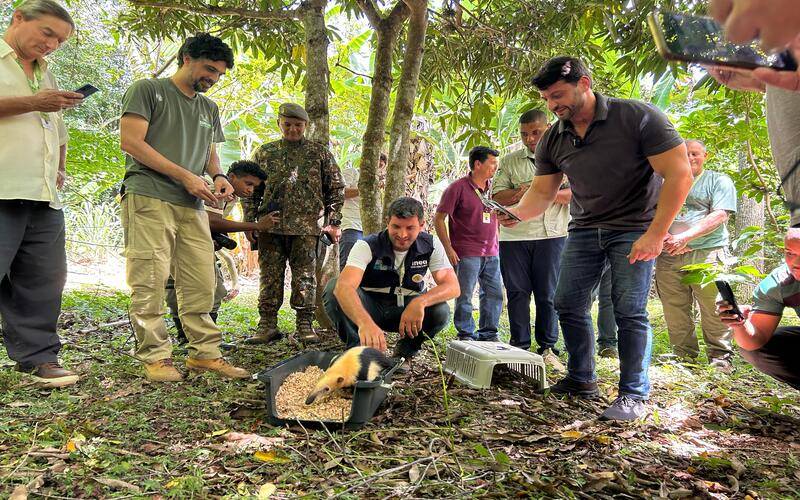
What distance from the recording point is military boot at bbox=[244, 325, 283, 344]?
4156 millimetres

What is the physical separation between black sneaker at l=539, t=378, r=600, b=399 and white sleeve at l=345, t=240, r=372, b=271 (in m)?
1.34

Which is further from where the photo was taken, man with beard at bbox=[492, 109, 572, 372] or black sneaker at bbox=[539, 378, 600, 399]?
man with beard at bbox=[492, 109, 572, 372]

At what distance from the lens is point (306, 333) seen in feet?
13.7

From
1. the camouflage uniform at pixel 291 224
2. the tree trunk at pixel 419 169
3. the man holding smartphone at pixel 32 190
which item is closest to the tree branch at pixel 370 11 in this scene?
the camouflage uniform at pixel 291 224

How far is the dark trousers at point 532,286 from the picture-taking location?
425 cm

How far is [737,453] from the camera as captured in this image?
7.22 ft

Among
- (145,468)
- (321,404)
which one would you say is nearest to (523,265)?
(321,404)

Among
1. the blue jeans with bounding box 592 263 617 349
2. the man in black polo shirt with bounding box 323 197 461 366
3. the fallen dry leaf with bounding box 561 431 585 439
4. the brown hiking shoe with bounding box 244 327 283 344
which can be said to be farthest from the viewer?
the blue jeans with bounding box 592 263 617 349

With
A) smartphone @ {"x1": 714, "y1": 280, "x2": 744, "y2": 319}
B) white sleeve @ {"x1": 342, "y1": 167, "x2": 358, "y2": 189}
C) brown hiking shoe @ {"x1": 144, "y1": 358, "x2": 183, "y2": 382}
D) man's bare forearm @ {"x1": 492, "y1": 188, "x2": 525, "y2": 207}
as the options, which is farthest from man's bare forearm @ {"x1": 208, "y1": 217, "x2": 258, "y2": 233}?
smartphone @ {"x1": 714, "y1": 280, "x2": 744, "y2": 319}

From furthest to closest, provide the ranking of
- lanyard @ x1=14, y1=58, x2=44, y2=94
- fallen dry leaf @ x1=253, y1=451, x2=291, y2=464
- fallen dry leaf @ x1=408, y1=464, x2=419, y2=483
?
lanyard @ x1=14, y1=58, x2=44, y2=94
fallen dry leaf @ x1=253, y1=451, x2=291, y2=464
fallen dry leaf @ x1=408, y1=464, x2=419, y2=483

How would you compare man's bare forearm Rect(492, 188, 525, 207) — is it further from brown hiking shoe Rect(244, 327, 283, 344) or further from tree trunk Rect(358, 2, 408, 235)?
brown hiking shoe Rect(244, 327, 283, 344)

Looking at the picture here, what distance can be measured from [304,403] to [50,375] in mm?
1496

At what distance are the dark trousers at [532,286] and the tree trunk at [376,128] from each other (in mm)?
1230

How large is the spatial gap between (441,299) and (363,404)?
1.17m
